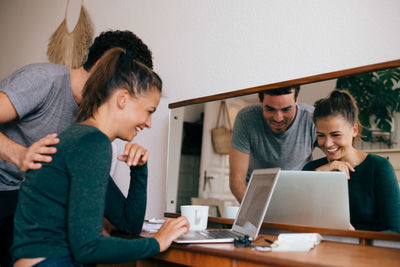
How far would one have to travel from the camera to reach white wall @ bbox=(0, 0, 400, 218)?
122cm

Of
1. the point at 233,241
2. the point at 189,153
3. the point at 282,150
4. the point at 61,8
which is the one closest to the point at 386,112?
the point at 282,150

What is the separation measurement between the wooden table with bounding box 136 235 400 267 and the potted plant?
33 centimetres

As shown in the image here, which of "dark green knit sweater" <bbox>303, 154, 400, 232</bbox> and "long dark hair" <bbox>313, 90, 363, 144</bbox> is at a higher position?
"long dark hair" <bbox>313, 90, 363, 144</bbox>

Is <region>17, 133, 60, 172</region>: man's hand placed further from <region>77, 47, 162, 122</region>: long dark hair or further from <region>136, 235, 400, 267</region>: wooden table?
<region>136, 235, 400, 267</region>: wooden table

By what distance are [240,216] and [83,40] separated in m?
1.76

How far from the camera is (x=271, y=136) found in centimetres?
135

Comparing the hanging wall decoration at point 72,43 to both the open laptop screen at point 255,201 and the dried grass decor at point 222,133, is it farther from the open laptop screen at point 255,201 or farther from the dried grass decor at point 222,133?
the open laptop screen at point 255,201

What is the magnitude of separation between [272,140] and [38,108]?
0.86 metres

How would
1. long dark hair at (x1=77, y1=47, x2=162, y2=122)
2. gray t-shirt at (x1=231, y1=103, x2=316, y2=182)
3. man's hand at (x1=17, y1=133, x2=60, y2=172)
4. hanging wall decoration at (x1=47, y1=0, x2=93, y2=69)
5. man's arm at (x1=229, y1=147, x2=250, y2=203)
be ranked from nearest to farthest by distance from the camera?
man's hand at (x1=17, y1=133, x2=60, y2=172)
long dark hair at (x1=77, y1=47, x2=162, y2=122)
gray t-shirt at (x1=231, y1=103, x2=316, y2=182)
man's arm at (x1=229, y1=147, x2=250, y2=203)
hanging wall decoration at (x1=47, y1=0, x2=93, y2=69)

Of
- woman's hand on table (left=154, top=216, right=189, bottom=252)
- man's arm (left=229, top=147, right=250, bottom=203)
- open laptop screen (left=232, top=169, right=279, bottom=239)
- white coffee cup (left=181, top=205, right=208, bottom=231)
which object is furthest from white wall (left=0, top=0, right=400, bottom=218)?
woman's hand on table (left=154, top=216, right=189, bottom=252)

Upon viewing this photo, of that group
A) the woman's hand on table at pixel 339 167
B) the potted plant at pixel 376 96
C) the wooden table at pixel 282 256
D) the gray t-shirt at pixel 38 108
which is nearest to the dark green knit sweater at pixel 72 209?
the wooden table at pixel 282 256

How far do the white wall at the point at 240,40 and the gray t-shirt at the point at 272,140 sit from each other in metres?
0.16

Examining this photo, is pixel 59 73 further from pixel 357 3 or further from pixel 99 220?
pixel 357 3

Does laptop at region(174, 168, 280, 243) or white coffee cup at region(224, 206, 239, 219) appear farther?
white coffee cup at region(224, 206, 239, 219)
